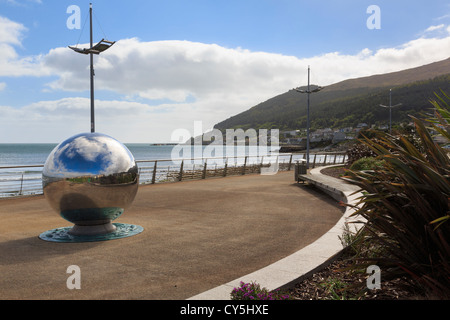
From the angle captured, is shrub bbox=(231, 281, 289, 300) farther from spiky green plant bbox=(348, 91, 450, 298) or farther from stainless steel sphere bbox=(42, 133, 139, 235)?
stainless steel sphere bbox=(42, 133, 139, 235)

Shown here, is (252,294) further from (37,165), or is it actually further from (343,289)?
(37,165)

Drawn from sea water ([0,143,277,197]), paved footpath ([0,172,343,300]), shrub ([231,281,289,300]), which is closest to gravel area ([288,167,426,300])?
shrub ([231,281,289,300])

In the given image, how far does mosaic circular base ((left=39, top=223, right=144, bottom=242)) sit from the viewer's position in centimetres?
746

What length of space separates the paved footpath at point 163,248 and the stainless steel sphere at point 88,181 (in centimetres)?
80

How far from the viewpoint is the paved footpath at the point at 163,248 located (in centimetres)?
486

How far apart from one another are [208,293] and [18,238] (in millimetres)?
5334

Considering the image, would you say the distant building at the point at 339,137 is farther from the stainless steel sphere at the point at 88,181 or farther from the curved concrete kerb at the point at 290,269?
the curved concrete kerb at the point at 290,269

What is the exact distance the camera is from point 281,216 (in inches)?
390

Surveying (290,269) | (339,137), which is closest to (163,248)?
(290,269)

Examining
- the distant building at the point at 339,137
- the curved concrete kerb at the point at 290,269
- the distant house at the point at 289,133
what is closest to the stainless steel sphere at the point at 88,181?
the curved concrete kerb at the point at 290,269

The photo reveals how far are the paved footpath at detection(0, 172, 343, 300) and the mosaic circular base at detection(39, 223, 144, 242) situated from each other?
0.62 feet
